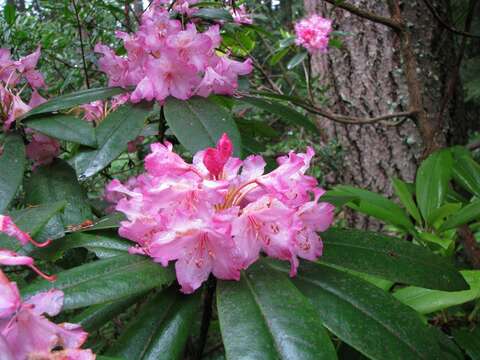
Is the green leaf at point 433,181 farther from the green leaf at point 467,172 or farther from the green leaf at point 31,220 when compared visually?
the green leaf at point 31,220

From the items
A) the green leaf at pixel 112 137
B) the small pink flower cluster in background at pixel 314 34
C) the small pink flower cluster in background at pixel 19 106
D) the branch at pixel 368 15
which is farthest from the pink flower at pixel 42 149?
the small pink flower cluster in background at pixel 314 34

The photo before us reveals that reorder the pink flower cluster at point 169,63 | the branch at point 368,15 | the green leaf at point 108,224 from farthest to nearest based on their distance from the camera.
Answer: the branch at point 368,15
the pink flower cluster at point 169,63
the green leaf at point 108,224

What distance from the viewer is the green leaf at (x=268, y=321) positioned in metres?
0.55

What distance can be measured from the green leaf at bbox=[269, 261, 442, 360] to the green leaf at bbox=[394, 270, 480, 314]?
7.7 inches

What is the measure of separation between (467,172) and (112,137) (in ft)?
2.71

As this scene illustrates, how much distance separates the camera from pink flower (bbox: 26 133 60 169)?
107 cm

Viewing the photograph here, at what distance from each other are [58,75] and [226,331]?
1435mm

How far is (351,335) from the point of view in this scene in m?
0.61

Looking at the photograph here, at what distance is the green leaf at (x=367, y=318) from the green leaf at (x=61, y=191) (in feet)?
1.40

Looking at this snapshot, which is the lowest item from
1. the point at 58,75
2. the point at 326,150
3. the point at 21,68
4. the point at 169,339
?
the point at 326,150

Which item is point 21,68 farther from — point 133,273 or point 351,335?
point 351,335

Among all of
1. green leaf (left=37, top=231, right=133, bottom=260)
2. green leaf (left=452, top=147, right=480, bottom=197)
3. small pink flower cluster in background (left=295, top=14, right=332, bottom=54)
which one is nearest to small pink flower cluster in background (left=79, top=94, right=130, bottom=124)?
green leaf (left=37, top=231, right=133, bottom=260)

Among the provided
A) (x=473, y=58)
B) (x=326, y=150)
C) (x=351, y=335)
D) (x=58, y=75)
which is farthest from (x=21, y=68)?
(x=473, y=58)

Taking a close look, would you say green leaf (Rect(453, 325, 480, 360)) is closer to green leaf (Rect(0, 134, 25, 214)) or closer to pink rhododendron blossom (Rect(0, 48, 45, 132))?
green leaf (Rect(0, 134, 25, 214))
